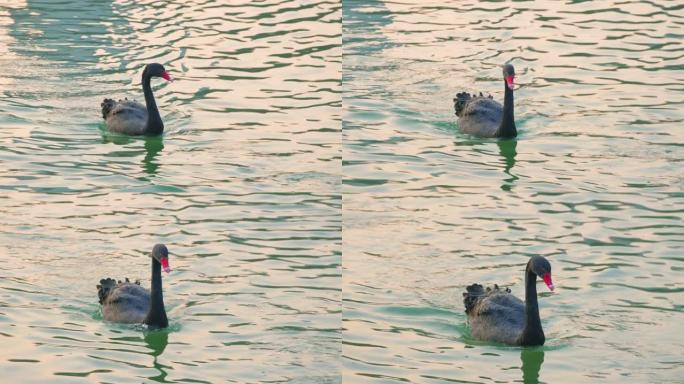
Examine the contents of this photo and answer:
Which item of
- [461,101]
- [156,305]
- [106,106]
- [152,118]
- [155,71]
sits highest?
[155,71]

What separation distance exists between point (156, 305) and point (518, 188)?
5.60 metres

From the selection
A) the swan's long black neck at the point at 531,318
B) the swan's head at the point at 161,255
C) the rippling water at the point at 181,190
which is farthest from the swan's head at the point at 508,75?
the swan's head at the point at 161,255

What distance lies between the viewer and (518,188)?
66.3ft

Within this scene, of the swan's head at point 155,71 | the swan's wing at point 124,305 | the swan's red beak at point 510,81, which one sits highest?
the swan's red beak at point 510,81

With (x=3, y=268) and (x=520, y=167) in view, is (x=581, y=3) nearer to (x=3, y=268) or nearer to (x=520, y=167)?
(x=520, y=167)

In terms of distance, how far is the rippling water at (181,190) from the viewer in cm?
1597

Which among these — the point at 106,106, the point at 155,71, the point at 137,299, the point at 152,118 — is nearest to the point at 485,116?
the point at 152,118

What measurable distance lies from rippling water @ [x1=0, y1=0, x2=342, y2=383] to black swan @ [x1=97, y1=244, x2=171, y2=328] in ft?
0.61

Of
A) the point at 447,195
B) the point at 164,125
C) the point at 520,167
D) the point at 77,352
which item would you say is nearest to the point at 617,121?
the point at 520,167

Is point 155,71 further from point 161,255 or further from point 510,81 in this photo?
point 161,255

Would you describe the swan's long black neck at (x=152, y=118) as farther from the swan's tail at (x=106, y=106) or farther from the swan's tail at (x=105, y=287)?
the swan's tail at (x=105, y=287)

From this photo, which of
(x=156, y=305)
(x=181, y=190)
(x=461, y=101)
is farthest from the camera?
(x=461, y=101)

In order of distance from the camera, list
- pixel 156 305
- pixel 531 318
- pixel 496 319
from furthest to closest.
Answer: pixel 156 305 < pixel 496 319 < pixel 531 318

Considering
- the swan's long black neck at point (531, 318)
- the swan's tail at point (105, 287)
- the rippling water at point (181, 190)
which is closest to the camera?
the swan's long black neck at point (531, 318)
